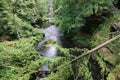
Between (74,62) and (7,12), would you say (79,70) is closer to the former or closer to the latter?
(74,62)

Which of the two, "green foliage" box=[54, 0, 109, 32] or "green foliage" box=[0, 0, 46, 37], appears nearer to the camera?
"green foliage" box=[54, 0, 109, 32]

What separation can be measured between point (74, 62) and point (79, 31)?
10850mm

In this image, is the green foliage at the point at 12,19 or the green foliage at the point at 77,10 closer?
the green foliage at the point at 77,10

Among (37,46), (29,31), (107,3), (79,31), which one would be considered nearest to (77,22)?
(79,31)

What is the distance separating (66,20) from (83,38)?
2174mm

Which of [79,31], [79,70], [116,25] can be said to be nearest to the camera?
[79,70]

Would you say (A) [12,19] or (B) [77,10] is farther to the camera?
(B) [77,10]

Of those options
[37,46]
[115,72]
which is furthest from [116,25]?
[115,72]

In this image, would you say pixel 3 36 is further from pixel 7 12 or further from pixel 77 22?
pixel 77 22

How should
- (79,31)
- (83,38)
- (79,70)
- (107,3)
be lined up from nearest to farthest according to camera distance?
(79,70)
(107,3)
(83,38)
(79,31)

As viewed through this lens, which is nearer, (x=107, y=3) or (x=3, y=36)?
(x=107, y=3)

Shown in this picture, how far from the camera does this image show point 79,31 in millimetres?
12930

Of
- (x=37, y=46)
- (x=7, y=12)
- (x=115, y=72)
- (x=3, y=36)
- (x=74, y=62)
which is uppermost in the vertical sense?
(x=74, y=62)

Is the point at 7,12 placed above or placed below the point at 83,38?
above
